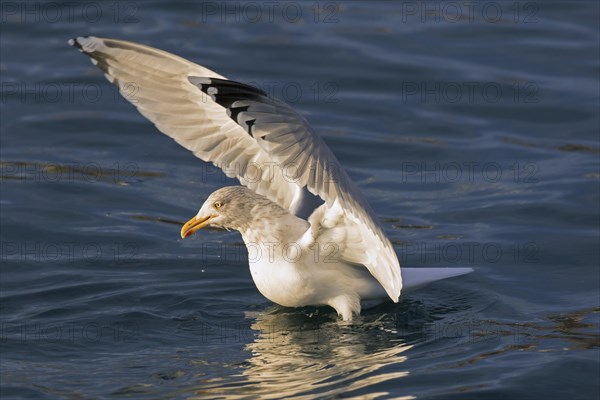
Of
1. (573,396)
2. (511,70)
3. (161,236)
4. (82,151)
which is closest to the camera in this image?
(573,396)

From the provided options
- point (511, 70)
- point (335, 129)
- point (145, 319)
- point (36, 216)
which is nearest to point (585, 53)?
point (511, 70)

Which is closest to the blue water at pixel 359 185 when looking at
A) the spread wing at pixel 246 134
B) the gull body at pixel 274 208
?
the gull body at pixel 274 208

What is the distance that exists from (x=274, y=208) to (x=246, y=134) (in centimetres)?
74

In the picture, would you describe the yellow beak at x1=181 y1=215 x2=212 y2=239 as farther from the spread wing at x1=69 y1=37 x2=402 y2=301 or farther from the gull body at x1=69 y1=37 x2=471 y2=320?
the spread wing at x1=69 y1=37 x2=402 y2=301

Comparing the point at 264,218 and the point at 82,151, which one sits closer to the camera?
the point at 264,218

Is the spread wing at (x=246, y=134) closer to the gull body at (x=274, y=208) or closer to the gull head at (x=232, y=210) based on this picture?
the gull body at (x=274, y=208)

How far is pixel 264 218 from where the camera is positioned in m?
9.44

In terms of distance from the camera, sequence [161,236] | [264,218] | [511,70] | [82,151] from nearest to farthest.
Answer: [264,218] < [161,236] < [82,151] < [511,70]

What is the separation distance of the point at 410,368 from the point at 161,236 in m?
3.97

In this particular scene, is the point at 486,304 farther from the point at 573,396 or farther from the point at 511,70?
the point at 511,70

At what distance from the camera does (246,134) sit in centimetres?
990

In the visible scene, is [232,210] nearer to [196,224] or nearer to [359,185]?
[196,224]

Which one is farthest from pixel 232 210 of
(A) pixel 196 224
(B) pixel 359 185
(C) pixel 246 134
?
(B) pixel 359 185

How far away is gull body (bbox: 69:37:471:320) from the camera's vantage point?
29.1ft
